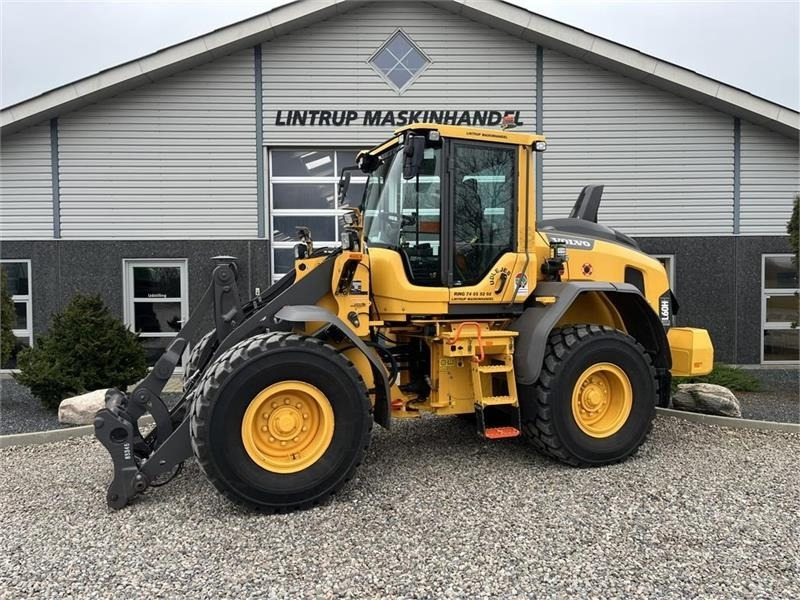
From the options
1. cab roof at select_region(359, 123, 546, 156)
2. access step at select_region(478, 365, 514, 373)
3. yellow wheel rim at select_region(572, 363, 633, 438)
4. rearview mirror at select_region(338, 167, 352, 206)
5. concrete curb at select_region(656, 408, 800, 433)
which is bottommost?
concrete curb at select_region(656, 408, 800, 433)

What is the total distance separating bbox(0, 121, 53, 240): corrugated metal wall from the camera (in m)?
9.55

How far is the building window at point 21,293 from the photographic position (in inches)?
379

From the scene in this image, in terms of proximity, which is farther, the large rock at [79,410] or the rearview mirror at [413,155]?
the large rock at [79,410]

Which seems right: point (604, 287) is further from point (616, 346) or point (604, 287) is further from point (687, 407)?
point (687, 407)

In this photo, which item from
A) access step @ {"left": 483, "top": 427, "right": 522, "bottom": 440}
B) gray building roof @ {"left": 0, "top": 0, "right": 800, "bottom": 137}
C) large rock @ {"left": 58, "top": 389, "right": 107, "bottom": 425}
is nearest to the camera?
access step @ {"left": 483, "top": 427, "right": 522, "bottom": 440}

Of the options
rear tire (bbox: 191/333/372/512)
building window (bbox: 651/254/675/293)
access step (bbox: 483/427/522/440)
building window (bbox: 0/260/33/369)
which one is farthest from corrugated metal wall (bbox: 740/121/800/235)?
building window (bbox: 0/260/33/369)

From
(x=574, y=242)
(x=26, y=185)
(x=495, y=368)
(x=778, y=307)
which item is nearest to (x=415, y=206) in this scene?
(x=495, y=368)

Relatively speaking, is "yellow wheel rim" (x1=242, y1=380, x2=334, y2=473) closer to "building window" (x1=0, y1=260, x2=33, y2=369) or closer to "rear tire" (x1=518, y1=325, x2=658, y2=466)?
"rear tire" (x1=518, y1=325, x2=658, y2=466)

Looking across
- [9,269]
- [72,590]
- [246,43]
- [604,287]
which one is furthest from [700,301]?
[9,269]

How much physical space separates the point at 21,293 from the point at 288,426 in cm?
797

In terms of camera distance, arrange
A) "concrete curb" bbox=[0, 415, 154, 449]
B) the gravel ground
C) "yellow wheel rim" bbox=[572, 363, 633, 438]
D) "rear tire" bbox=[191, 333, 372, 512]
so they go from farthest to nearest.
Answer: "concrete curb" bbox=[0, 415, 154, 449] < "yellow wheel rim" bbox=[572, 363, 633, 438] < "rear tire" bbox=[191, 333, 372, 512] < the gravel ground

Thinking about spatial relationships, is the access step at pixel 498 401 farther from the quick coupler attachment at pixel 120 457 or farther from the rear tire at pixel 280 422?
the quick coupler attachment at pixel 120 457

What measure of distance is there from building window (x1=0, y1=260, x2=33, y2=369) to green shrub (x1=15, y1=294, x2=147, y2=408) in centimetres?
274

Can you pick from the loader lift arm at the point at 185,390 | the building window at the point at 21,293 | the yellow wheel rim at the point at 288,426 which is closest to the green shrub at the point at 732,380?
the loader lift arm at the point at 185,390
